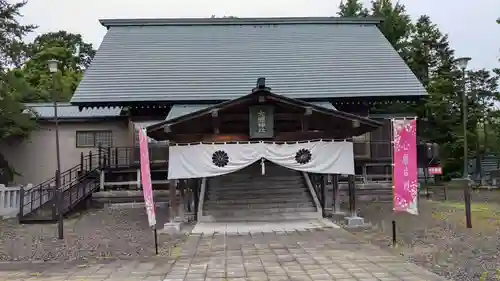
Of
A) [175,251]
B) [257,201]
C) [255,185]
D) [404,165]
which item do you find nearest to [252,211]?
[257,201]

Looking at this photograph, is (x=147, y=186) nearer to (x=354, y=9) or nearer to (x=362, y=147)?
(x=362, y=147)

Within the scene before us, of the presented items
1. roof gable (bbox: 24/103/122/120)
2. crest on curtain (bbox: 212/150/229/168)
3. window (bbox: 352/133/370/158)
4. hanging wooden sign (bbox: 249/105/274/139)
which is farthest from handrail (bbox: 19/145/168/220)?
window (bbox: 352/133/370/158)

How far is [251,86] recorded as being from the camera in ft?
61.6

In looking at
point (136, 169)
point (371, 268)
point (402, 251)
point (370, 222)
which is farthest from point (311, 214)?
point (136, 169)

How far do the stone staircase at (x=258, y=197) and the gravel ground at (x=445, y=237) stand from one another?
7.02 feet

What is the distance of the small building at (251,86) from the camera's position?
12.4m

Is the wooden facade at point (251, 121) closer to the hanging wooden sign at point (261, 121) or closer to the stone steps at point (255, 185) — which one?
the hanging wooden sign at point (261, 121)

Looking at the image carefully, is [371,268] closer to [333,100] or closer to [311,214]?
[311,214]

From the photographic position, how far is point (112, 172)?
1830 cm

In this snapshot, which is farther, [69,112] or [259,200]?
[69,112]

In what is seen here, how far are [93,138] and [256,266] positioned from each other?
1521cm

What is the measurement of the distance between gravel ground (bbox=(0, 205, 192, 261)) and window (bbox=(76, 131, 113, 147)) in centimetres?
593

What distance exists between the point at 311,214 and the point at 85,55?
120 feet

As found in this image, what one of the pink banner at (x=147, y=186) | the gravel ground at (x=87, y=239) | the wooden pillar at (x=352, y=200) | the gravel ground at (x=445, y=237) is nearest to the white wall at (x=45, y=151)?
the gravel ground at (x=87, y=239)
